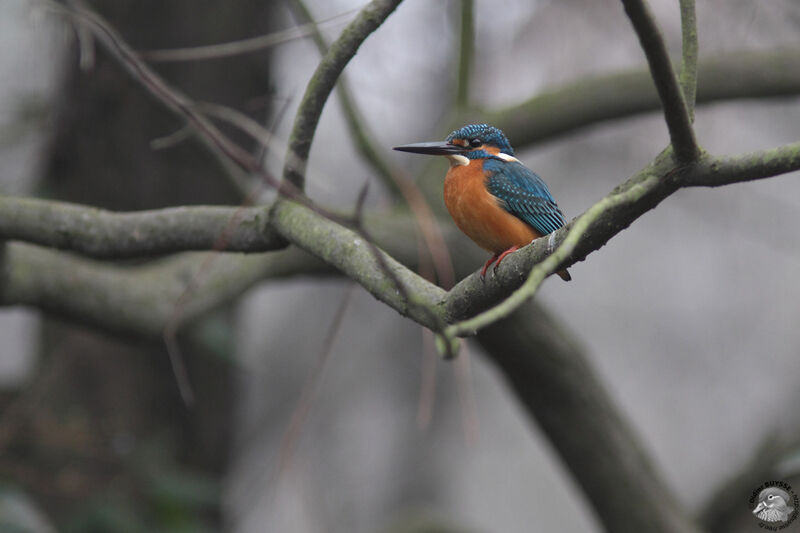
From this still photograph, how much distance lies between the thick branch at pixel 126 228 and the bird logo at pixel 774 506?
7.40ft

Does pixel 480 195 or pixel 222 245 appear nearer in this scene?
pixel 480 195

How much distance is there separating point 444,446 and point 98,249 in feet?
24.9

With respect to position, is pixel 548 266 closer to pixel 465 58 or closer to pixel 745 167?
pixel 745 167

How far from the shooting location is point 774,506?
3.10m

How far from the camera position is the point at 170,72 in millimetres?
4820

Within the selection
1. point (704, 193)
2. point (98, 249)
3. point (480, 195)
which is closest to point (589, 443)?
point (480, 195)

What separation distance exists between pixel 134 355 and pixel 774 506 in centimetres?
350

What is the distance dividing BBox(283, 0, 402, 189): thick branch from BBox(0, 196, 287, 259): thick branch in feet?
0.60

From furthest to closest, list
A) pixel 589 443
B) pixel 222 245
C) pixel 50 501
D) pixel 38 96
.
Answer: pixel 38 96 → pixel 50 501 → pixel 589 443 → pixel 222 245

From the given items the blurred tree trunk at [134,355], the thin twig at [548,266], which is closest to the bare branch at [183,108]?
the thin twig at [548,266]

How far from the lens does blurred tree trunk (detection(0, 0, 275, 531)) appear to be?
4.14 metres

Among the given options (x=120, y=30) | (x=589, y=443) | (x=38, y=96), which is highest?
(x=120, y=30)

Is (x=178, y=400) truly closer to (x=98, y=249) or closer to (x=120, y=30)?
(x=120, y=30)

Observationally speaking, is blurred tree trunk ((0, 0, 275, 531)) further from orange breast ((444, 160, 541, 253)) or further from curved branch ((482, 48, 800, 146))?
orange breast ((444, 160, 541, 253))
